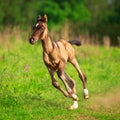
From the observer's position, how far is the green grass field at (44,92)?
34.4ft

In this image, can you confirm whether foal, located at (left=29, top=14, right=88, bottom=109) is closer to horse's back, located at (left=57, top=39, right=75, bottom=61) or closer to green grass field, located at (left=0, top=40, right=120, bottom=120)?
horse's back, located at (left=57, top=39, right=75, bottom=61)

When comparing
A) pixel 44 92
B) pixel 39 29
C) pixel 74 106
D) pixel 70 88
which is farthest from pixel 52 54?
pixel 44 92

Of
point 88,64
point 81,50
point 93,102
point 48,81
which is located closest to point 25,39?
point 81,50

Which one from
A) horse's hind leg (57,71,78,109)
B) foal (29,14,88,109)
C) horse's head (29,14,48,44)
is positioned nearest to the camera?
horse's head (29,14,48,44)

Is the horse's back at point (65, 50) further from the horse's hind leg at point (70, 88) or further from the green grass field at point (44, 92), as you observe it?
the green grass field at point (44, 92)

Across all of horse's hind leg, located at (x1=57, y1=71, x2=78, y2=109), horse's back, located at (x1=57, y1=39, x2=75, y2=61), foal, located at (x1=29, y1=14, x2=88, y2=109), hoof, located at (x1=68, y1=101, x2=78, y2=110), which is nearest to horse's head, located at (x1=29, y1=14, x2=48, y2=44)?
foal, located at (x1=29, y1=14, x2=88, y2=109)

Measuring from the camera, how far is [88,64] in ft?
65.2

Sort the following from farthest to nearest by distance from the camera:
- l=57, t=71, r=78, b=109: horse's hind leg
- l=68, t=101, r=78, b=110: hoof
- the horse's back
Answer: the horse's back
l=57, t=71, r=78, b=109: horse's hind leg
l=68, t=101, r=78, b=110: hoof

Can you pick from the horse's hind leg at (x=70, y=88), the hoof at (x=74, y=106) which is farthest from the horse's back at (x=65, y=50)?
the hoof at (x=74, y=106)

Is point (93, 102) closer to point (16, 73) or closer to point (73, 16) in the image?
point (16, 73)

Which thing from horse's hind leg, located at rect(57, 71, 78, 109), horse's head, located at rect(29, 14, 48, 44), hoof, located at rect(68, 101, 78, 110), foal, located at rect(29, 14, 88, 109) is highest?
horse's head, located at rect(29, 14, 48, 44)

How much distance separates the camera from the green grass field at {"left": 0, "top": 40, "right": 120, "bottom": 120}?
10477 millimetres

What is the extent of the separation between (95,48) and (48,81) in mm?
10782

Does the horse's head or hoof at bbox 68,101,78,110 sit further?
hoof at bbox 68,101,78,110
